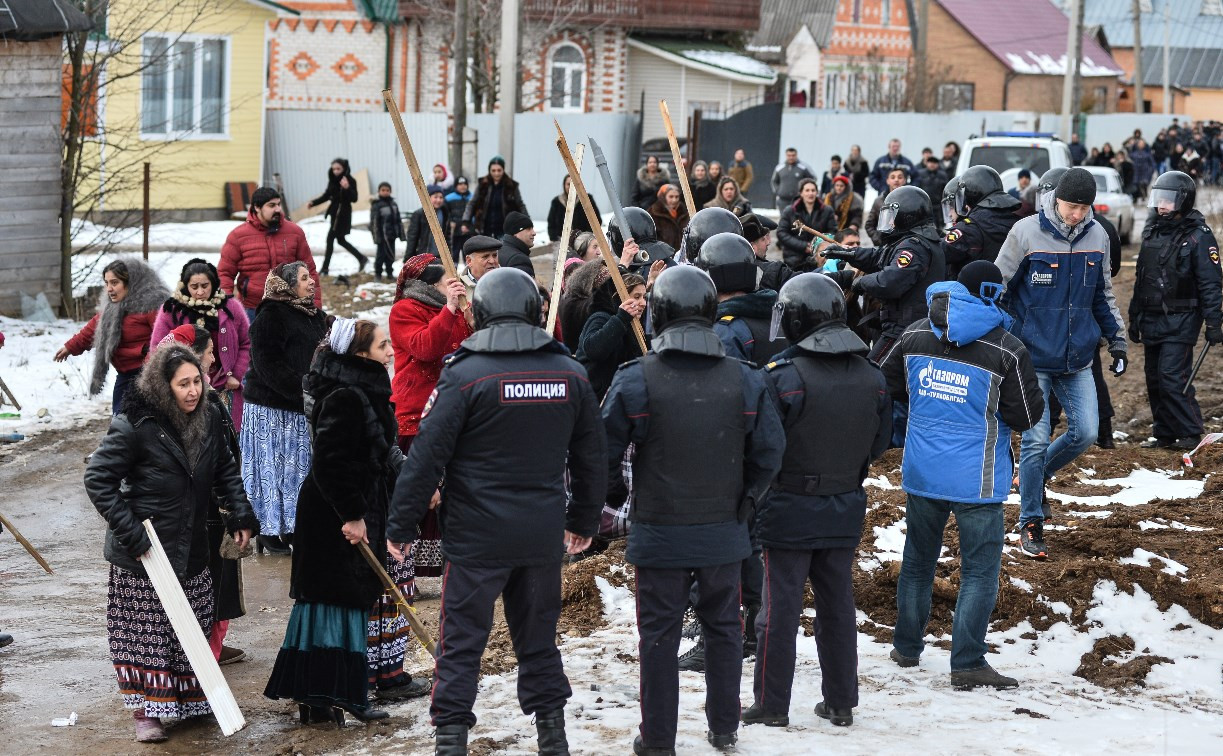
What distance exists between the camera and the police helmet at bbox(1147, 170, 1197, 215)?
33.2 feet

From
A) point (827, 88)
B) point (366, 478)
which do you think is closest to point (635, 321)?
point (366, 478)

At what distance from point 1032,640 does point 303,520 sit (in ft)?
10.8

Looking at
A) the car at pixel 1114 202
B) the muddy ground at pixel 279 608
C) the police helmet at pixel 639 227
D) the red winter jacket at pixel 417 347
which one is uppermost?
the car at pixel 1114 202

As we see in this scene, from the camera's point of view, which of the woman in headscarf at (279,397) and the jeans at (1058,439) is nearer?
the jeans at (1058,439)

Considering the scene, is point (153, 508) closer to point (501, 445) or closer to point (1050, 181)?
point (501, 445)

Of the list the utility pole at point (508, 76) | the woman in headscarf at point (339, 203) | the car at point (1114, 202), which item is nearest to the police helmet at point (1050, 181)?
the utility pole at point (508, 76)

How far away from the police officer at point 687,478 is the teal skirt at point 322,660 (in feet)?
3.97

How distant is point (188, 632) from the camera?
5668 mm

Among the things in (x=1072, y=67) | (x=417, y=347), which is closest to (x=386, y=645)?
(x=417, y=347)

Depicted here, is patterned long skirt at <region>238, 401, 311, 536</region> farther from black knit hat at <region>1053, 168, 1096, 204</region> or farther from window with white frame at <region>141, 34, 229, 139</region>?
→ window with white frame at <region>141, 34, 229, 139</region>

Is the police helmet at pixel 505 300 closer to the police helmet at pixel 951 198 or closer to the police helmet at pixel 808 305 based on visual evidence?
the police helmet at pixel 808 305

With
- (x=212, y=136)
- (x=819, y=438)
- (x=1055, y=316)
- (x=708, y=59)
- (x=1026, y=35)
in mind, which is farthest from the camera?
(x=1026, y=35)

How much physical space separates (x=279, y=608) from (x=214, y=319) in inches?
79.8

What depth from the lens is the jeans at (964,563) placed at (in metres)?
5.96
